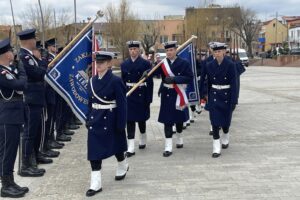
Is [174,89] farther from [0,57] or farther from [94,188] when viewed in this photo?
[0,57]

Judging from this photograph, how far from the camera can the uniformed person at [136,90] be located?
788 centimetres

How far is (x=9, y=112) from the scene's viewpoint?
5.62 meters

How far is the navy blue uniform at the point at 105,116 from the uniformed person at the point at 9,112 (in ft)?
3.03

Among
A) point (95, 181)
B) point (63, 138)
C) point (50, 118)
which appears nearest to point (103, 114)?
point (95, 181)

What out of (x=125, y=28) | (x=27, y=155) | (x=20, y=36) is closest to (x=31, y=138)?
(x=27, y=155)

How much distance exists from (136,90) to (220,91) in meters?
1.53

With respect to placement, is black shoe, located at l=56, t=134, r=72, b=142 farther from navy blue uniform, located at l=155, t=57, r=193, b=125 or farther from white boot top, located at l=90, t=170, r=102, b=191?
white boot top, located at l=90, t=170, r=102, b=191

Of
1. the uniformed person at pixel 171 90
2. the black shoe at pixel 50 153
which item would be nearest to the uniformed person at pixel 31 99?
the black shoe at pixel 50 153

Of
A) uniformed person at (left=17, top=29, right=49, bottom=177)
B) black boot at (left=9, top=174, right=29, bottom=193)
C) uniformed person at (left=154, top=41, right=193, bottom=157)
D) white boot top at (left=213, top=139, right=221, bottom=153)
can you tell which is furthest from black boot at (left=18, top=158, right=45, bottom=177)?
white boot top at (left=213, top=139, right=221, bottom=153)

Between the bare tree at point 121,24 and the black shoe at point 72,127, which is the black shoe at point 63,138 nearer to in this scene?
the black shoe at point 72,127

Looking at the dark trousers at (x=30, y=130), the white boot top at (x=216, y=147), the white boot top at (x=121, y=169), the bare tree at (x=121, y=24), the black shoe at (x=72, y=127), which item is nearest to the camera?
the white boot top at (x=121, y=169)

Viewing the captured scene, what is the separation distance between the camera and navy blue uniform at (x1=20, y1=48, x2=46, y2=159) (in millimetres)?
6648

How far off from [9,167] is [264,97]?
13072 mm

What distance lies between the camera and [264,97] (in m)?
17.1
